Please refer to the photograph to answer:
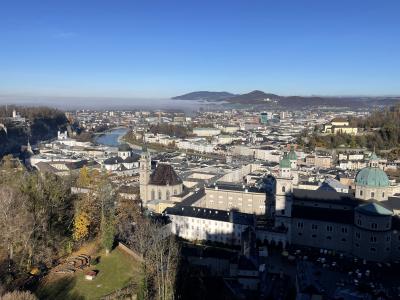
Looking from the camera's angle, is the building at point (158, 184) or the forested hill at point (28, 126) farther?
the forested hill at point (28, 126)

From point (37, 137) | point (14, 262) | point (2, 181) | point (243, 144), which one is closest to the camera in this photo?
point (14, 262)

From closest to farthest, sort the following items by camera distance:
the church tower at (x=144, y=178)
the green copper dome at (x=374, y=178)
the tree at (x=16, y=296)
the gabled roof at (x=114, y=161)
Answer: the tree at (x=16, y=296) → the green copper dome at (x=374, y=178) → the church tower at (x=144, y=178) → the gabled roof at (x=114, y=161)

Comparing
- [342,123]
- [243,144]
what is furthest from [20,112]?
[342,123]

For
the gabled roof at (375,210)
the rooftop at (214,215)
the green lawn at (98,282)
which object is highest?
the gabled roof at (375,210)

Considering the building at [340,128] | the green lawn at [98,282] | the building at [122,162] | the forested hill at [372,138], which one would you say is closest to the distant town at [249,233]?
the green lawn at [98,282]

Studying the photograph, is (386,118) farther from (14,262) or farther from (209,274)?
(14,262)

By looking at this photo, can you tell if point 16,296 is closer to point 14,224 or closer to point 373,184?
point 14,224

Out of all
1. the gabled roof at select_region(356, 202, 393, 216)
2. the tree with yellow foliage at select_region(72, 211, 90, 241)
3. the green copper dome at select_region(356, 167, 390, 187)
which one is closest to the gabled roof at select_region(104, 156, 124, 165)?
the tree with yellow foliage at select_region(72, 211, 90, 241)

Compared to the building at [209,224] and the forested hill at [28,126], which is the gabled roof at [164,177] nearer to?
the building at [209,224]
